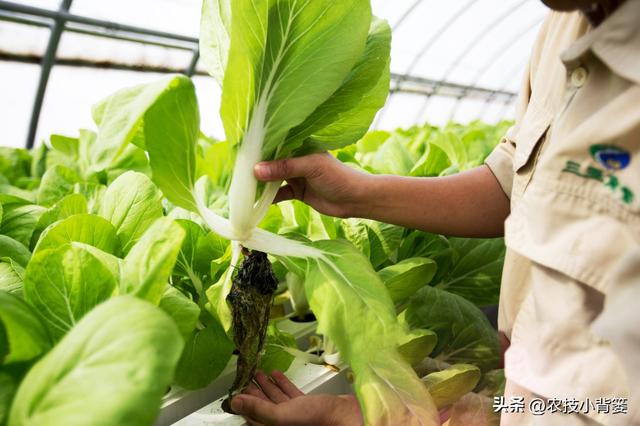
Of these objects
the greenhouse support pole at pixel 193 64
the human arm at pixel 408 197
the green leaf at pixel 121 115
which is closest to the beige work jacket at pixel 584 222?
the human arm at pixel 408 197

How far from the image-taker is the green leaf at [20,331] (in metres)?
0.49

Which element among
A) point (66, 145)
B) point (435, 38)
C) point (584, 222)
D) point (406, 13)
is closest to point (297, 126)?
point (584, 222)

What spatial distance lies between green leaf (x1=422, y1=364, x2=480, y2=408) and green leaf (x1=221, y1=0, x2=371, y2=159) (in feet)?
1.63

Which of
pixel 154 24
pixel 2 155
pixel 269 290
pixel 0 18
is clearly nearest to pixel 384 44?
pixel 269 290

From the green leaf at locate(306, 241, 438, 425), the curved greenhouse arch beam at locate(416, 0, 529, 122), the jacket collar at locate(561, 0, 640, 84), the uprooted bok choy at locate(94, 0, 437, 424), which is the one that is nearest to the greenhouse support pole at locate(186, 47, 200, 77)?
the uprooted bok choy at locate(94, 0, 437, 424)

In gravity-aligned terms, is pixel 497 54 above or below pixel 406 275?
below

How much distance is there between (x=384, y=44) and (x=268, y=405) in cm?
53

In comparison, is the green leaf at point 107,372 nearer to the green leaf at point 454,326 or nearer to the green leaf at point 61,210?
the green leaf at point 61,210

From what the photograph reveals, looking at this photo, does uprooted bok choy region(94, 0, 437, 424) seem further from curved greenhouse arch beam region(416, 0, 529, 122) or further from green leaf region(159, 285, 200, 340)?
curved greenhouse arch beam region(416, 0, 529, 122)

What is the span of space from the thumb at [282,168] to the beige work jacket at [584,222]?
29 cm

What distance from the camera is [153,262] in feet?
1.77

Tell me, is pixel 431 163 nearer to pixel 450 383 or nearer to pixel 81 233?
pixel 450 383

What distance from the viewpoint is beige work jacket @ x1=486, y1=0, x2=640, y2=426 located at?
1.90 feet

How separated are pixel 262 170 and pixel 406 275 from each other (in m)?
0.33
